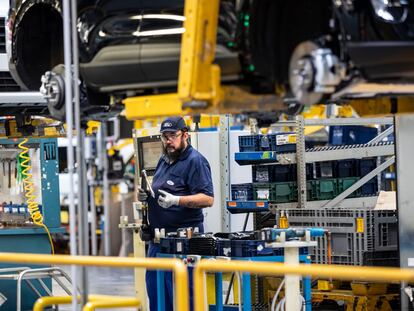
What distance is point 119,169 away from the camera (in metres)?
20.3

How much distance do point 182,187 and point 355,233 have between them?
1717 millimetres

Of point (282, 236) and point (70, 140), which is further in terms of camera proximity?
point (282, 236)

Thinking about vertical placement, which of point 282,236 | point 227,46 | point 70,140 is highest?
point 227,46

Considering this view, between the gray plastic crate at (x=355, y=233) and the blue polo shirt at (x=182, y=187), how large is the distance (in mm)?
1357

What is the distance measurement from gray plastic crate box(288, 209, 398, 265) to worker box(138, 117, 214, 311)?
4.47 ft

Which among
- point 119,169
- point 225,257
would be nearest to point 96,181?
point 119,169

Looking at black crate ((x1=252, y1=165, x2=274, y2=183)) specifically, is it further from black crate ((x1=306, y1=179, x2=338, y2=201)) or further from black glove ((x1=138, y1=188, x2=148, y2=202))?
black glove ((x1=138, y1=188, x2=148, y2=202))

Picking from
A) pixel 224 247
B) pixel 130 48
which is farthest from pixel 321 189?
pixel 130 48

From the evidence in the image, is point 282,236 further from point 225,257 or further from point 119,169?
point 119,169

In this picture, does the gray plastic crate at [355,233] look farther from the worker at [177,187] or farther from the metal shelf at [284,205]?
the worker at [177,187]

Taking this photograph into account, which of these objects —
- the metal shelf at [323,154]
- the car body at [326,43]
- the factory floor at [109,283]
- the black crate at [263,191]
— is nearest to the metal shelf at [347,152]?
the metal shelf at [323,154]

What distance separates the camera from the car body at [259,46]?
5711 mm

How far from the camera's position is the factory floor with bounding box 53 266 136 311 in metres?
14.2

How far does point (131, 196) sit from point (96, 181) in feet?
4.32
